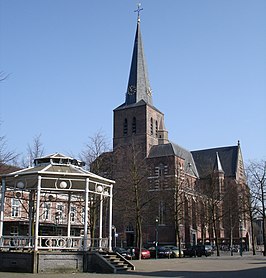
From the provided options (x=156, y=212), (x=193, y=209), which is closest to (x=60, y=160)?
→ (x=156, y=212)

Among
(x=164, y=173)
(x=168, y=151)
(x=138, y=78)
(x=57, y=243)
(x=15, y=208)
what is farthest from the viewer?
(x=138, y=78)

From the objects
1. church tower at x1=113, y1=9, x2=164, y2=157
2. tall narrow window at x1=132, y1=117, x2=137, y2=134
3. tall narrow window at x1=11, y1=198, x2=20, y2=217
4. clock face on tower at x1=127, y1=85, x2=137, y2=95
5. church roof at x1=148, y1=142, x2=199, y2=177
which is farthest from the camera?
clock face on tower at x1=127, y1=85, x2=137, y2=95

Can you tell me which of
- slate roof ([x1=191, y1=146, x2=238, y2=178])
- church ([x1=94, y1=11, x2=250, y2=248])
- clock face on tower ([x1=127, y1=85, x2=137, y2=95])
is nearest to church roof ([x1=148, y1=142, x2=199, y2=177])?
church ([x1=94, y1=11, x2=250, y2=248])

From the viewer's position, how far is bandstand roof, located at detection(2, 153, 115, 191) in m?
23.8

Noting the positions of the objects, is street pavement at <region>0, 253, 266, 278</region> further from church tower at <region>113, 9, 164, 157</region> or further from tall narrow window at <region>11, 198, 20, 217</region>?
church tower at <region>113, 9, 164, 157</region>

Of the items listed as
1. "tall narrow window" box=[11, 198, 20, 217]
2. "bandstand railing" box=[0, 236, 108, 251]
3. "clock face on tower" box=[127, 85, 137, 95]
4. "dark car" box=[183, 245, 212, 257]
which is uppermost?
"clock face on tower" box=[127, 85, 137, 95]

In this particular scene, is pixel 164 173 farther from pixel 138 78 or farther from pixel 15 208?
pixel 15 208

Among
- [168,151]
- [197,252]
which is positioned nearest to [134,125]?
[168,151]

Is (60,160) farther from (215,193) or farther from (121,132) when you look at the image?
(121,132)

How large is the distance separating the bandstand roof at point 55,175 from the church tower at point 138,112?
5507 centimetres

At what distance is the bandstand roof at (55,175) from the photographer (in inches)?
→ 936

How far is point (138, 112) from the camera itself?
82.8 meters

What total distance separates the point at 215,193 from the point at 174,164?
2280cm

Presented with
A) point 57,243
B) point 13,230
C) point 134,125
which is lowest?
point 57,243
